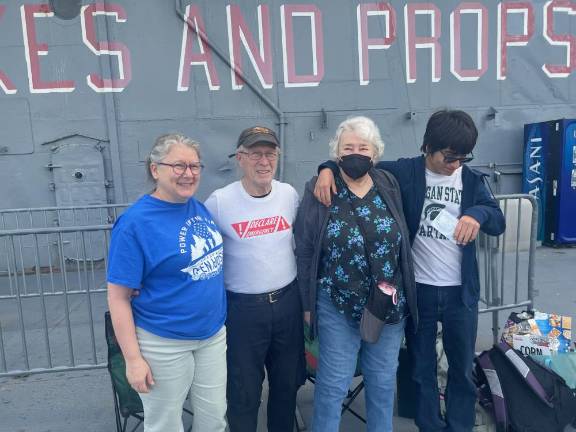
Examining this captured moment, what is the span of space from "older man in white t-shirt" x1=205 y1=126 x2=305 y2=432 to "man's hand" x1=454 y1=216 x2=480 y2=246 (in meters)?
0.83

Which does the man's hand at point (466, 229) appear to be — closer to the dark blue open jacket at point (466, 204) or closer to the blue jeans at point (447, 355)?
the dark blue open jacket at point (466, 204)

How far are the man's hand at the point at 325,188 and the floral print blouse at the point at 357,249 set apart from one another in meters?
0.05

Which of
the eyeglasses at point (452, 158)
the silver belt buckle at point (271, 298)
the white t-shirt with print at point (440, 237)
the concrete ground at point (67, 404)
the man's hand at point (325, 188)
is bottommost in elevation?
the concrete ground at point (67, 404)

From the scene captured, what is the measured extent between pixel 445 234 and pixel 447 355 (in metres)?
0.73

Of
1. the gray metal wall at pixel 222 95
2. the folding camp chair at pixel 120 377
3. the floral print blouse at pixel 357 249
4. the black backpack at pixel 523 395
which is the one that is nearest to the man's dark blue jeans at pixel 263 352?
the floral print blouse at pixel 357 249

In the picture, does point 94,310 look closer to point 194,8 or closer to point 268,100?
point 268,100

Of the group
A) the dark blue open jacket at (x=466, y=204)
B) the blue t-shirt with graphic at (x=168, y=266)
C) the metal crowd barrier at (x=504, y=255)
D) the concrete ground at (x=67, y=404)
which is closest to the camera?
the blue t-shirt with graphic at (x=168, y=266)

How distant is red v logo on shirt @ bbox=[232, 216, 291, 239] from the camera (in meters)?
2.11

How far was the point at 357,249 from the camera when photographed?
2033 millimetres

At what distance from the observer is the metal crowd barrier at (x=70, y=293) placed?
3.32 meters

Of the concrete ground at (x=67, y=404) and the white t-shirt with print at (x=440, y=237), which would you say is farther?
the concrete ground at (x=67, y=404)

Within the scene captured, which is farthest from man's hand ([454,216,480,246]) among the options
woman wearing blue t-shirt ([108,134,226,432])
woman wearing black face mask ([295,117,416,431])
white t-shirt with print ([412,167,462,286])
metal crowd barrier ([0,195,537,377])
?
metal crowd barrier ([0,195,537,377])

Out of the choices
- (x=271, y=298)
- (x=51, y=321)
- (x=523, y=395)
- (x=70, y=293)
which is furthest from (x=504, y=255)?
(x=51, y=321)

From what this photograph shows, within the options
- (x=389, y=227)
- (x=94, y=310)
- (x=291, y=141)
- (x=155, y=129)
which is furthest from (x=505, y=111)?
(x=94, y=310)
